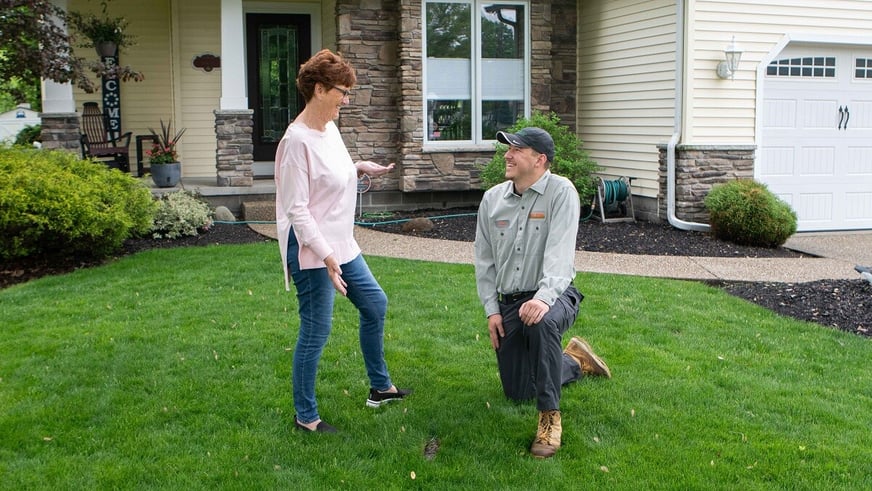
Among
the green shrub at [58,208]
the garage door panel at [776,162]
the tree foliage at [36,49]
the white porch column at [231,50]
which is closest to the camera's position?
the green shrub at [58,208]

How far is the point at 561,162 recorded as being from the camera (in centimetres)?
1091

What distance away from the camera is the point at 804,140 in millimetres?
11250

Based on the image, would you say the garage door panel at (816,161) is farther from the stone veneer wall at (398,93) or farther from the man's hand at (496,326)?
the man's hand at (496,326)

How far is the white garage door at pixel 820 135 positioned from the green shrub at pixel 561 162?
2.05 m

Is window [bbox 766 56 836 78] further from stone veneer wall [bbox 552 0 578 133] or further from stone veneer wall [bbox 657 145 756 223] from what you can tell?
stone veneer wall [bbox 552 0 578 133]

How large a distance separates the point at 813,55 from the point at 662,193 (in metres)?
2.62

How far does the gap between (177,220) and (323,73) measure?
253 inches

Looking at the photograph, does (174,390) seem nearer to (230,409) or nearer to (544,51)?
(230,409)

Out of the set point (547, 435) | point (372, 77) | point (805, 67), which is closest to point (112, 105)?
point (372, 77)

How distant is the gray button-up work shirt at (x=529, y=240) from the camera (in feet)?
13.5

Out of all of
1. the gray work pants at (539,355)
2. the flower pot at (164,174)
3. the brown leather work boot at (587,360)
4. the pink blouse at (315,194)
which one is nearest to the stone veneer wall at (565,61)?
the flower pot at (164,174)

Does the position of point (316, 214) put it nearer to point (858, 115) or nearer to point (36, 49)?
point (36, 49)

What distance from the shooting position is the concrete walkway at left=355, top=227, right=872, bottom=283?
806 centimetres

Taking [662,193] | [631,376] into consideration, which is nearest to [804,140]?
[662,193]
